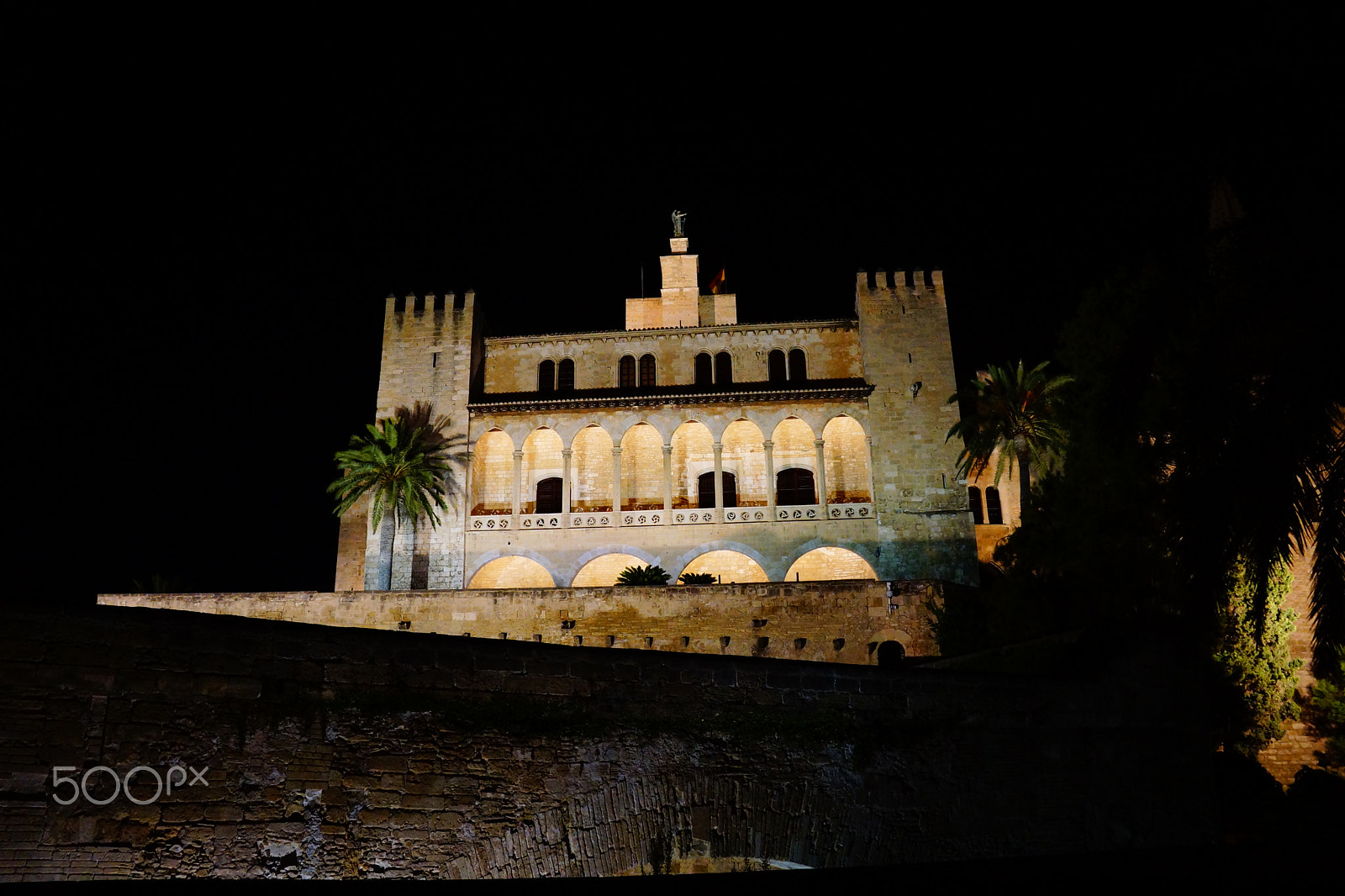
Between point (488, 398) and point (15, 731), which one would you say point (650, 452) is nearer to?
point (488, 398)

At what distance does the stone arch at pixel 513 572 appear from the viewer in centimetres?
3703

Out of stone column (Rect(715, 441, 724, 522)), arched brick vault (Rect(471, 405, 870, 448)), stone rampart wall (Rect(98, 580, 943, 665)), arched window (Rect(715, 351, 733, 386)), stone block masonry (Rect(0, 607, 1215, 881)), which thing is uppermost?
arched window (Rect(715, 351, 733, 386))

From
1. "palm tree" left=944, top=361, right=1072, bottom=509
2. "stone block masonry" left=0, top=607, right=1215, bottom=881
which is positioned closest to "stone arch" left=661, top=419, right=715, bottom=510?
"palm tree" left=944, top=361, right=1072, bottom=509

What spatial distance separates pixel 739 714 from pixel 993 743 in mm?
2880

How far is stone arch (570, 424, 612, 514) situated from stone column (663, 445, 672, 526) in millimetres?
2689

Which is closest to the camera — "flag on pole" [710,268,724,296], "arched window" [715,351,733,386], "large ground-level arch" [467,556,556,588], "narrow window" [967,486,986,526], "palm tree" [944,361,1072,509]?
"palm tree" [944,361,1072,509]

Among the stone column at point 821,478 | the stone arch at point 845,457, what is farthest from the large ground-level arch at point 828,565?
the stone arch at point 845,457

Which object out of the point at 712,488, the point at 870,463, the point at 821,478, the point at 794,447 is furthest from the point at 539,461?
the point at 870,463

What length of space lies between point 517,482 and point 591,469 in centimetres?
328

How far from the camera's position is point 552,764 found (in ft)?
26.9

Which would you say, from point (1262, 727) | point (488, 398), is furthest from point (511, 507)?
point (1262, 727)

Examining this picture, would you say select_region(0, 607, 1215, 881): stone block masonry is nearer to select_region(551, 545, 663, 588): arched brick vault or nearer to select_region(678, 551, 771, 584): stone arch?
select_region(678, 551, 771, 584): stone arch

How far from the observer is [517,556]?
122 feet

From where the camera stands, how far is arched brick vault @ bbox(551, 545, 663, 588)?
3662cm
